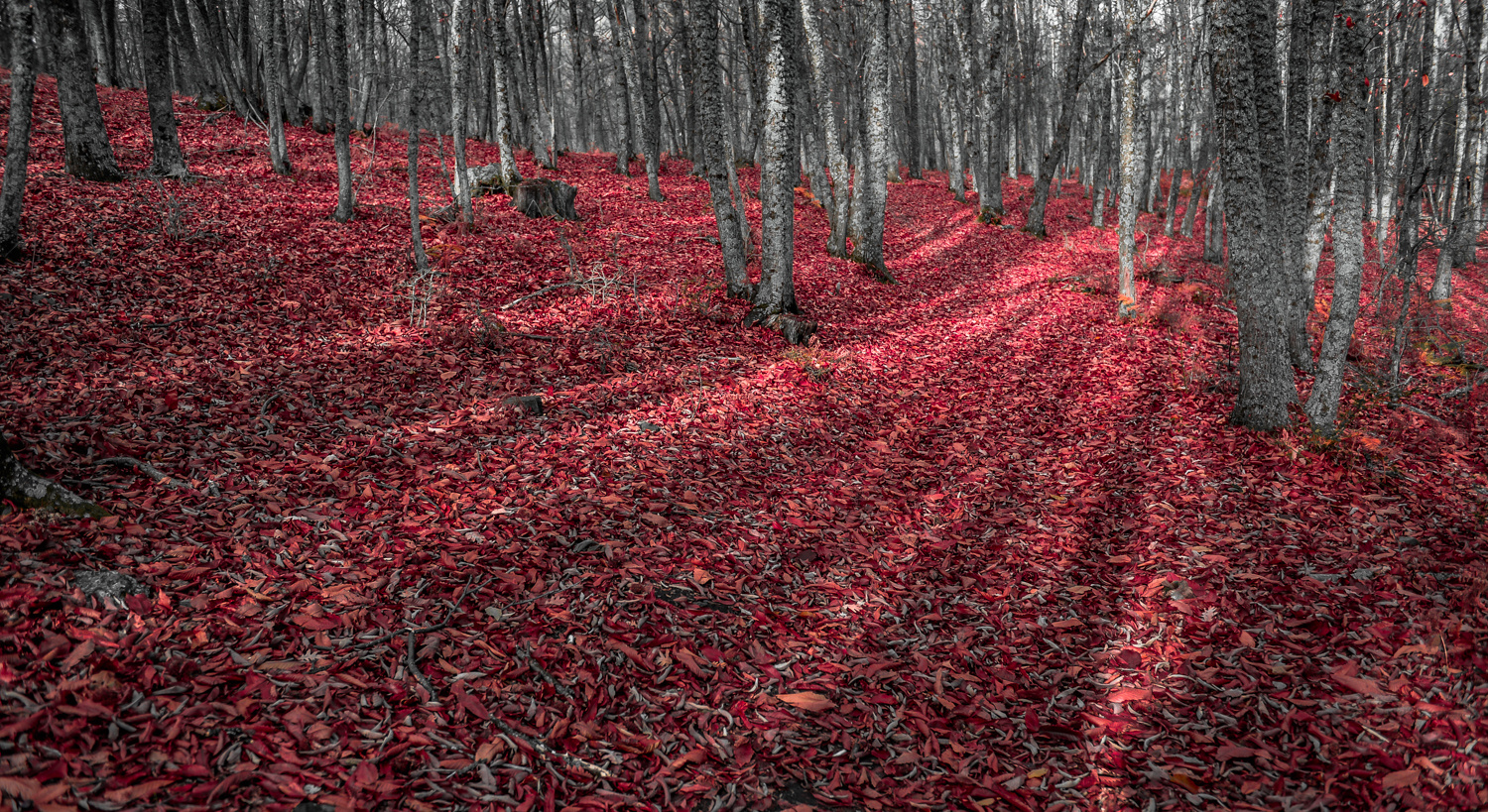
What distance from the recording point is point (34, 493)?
154 inches

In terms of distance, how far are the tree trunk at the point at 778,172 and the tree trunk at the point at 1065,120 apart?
13277mm

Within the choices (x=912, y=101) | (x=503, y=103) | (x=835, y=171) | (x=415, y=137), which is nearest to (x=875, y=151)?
(x=835, y=171)

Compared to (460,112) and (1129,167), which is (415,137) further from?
(1129,167)

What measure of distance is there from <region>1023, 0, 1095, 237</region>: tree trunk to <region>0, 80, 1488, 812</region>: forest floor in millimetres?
13160

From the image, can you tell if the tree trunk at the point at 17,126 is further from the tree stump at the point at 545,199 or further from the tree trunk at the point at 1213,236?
the tree trunk at the point at 1213,236

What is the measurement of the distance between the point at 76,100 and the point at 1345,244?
15.8 m

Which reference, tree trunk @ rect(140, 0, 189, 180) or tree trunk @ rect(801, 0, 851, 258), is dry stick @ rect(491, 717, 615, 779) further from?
tree trunk @ rect(801, 0, 851, 258)

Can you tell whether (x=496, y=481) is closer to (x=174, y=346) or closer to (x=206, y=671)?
(x=206, y=671)

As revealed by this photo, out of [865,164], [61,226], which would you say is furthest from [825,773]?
[865,164]

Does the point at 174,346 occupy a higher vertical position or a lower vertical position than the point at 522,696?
higher

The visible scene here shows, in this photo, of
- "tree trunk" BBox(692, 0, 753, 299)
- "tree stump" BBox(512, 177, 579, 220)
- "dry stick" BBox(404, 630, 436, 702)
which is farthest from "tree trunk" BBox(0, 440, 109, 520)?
"tree stump" BBox(512, 177, 579, 220)

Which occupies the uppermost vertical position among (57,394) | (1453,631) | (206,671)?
(57,394)

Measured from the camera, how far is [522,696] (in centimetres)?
359

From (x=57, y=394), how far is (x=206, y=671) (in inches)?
134
